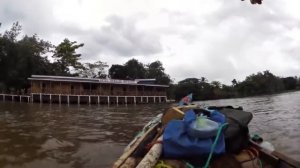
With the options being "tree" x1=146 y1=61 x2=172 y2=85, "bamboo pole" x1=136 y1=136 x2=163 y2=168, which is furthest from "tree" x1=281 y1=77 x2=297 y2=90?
"bamboo pole" x1=136 y1=136 x2=163 y2=168

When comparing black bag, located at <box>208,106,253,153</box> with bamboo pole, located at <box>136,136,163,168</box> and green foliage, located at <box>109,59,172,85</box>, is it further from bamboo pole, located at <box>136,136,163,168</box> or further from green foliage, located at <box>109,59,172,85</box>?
green foliage, located at <box>109,59,172,85</box>

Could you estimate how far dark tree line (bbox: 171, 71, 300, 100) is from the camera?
205 feet

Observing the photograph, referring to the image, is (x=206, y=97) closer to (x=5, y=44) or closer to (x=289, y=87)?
(x=289, y=87)

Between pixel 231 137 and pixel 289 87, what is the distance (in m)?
76.9

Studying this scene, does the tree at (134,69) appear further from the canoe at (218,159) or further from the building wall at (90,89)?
the canoe at (218,159)

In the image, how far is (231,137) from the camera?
439cm

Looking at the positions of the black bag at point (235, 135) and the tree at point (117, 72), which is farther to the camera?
the tree at point (117, 72)

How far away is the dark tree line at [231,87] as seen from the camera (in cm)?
6259

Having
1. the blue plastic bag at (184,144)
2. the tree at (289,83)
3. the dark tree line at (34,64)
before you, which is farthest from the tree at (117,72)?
the blue plastic bag at (184,144)

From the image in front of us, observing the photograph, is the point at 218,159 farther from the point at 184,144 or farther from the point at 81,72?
the point at 81,72

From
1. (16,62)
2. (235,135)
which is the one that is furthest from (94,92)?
(235,135)

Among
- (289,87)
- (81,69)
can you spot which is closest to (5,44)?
(81,69)

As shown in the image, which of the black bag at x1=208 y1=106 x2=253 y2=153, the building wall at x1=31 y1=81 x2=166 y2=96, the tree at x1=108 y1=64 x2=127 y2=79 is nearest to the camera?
the black bag at x1=208 y1=106 x2=253 y2=153

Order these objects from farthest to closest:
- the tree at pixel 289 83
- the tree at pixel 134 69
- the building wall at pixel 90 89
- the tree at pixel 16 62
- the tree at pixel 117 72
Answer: the tree at pixel 289 83, the tree at pixel 134 69, the tree at pixel 117 72, the tree at pixel 16 62, the building wall at pixel 90 89
